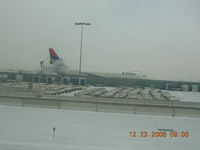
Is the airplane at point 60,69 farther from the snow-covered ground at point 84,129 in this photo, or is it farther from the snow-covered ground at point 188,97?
the snow-covered ground at point 84,129

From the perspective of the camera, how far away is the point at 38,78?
19.5m

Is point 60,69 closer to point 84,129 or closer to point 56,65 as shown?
point 56,65

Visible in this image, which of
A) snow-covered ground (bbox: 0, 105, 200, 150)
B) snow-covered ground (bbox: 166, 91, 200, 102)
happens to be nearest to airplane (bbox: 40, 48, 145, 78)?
snow-covered ground (bbox: 166, 91, 200, 102)

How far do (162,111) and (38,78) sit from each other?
1561 cm

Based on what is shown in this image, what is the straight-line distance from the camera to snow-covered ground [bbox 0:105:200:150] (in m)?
4.01

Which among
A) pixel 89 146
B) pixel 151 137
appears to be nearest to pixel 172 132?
pixel 151 137

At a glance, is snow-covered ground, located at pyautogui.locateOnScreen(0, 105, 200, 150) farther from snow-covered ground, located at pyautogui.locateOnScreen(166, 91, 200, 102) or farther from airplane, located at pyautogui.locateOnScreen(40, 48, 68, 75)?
airplane, located at pyautogui.locateOnScreen(40, 48, 68, 75)

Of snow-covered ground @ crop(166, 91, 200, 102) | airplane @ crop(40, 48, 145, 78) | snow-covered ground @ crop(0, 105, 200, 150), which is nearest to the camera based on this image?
snow-covered ground @ crop(0, 105, 200, 150)

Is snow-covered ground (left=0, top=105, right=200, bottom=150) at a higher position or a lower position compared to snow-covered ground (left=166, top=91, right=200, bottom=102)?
lower

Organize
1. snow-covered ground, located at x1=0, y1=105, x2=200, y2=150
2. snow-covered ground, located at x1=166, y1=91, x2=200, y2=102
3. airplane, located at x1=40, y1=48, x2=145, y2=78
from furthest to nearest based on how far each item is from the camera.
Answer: airplane, located at x1=40, y1=48, x2=145, y2=78 → snow-covered ground, located at x1=166, y1=91, x2=200, y2=102 → snow-covered ground, located at x1=0, y1=105, x2=200, y2=150

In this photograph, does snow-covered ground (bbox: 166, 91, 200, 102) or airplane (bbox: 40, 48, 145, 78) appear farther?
airplane (bbox: 40, 48, 145, 78)

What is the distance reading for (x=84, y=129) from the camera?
496cm

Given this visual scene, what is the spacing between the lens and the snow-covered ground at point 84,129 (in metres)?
4.01

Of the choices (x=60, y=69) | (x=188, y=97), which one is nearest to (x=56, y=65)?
(x=60, y=69)
